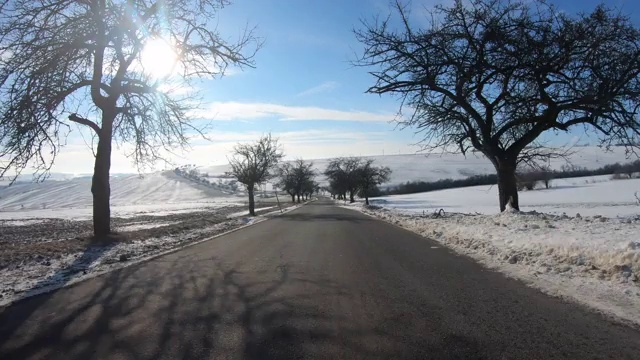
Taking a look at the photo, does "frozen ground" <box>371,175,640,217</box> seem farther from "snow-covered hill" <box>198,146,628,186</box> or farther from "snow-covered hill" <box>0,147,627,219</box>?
"snow-covered hill" <box>198,146,628,186</box>

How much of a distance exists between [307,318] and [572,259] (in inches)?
205

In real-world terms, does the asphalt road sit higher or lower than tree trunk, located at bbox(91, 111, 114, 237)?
lower

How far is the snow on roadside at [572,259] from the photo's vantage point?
19.2 ft

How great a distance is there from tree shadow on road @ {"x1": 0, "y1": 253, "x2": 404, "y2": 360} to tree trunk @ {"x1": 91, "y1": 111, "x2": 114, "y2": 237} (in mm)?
7347

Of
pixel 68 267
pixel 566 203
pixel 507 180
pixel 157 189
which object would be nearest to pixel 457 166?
pixel 157 189

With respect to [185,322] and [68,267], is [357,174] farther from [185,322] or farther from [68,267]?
[185,322]

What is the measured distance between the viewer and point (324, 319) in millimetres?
5031

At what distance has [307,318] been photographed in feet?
16.6

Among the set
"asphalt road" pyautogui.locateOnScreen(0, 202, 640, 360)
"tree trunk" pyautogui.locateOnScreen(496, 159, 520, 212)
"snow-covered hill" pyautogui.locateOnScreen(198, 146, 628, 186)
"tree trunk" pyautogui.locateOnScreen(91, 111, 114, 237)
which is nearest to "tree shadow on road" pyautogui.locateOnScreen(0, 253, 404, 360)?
"asphalt road" pyautogui.locateOnScreen(0, 202, 640, 360)

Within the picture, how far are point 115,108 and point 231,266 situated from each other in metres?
8.45

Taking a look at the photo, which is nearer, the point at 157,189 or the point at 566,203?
the point at 566,203

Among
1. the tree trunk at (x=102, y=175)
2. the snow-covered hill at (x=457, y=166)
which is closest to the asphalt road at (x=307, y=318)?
the tree trunk at (x=102, y=175)

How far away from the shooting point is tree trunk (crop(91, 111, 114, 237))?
1409 centimetres

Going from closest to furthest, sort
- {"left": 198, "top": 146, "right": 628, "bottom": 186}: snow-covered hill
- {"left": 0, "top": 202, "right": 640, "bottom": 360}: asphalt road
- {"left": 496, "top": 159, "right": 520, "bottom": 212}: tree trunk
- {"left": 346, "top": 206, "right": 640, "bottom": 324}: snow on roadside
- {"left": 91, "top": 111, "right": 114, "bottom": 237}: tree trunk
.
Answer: {"left": 0, "top": 202, "right": 640, "bottom": 360}: asphalt road → {"left": 346, "top": 206, "right": 640, "bottom": 324}: snow on roadside → {"left": 91, "top": 111, "right": 114, "bottom": 237}: tree trunk → {"left": 496, "top": 159, "right": 520, "bottom": 212}: tree trunk → {"left": 198, "top": 146, "right": 628, "bottom": 186}: snow-covered hill
